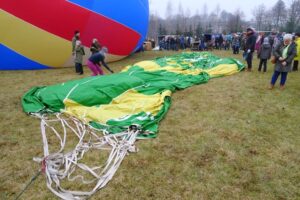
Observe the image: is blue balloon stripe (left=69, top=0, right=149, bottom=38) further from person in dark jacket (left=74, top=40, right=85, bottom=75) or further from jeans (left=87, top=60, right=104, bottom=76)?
jeans (left=87, top=60, right=104, bottom=76)

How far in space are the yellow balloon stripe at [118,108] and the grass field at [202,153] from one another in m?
0.35

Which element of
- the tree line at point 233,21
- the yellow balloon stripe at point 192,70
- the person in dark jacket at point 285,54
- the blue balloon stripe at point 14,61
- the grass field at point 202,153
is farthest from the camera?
the tree line at point 233,21

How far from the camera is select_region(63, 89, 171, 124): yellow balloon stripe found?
4.32m

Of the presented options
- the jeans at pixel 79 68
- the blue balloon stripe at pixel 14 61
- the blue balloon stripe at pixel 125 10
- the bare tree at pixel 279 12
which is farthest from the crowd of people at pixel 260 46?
the bare tree at pixel 279 12

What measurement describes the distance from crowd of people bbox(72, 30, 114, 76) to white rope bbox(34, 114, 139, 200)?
3.44 m

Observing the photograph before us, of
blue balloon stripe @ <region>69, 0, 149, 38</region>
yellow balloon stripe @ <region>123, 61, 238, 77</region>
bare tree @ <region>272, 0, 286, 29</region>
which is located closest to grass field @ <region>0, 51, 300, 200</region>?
yellow balloon stripe @ <region>123, 61, 238, 77</region>

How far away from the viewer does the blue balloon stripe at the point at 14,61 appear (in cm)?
805

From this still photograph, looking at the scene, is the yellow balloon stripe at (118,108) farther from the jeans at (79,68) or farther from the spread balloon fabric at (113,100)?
the jeans at (79,68)

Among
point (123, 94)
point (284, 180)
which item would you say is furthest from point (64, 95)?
point (284, 180)

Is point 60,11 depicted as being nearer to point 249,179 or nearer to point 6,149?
point 6,149

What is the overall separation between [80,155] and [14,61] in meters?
6.27

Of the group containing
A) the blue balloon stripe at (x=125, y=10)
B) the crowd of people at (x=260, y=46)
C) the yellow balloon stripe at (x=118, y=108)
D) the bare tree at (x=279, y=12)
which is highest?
the bare tree at (x=279, y=12)

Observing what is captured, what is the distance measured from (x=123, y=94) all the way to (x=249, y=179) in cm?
298

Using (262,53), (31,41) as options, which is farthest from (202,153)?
(31,41)
